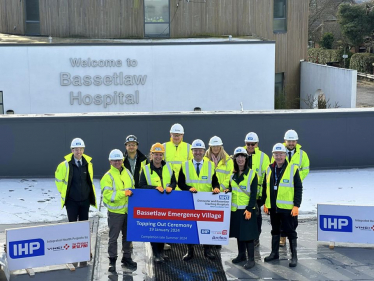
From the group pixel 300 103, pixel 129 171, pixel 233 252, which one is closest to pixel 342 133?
pixel 233 252

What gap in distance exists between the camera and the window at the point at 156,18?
25609mm

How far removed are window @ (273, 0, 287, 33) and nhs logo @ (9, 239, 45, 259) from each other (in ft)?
68.8

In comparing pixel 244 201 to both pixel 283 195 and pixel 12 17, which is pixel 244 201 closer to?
pixel 283 195

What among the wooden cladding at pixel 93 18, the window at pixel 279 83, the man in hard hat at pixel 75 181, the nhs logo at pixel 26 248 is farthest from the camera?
the window at pixel 279 83

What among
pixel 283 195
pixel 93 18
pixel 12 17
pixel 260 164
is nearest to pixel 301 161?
pixel 260 164

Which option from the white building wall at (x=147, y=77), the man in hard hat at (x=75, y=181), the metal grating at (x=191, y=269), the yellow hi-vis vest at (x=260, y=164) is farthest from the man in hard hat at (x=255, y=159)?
the white building wall at (x=147, y=77)

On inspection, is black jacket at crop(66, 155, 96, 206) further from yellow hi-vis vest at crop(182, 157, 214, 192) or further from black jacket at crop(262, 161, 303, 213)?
black jacket at crop(262, 161, 303, 213)

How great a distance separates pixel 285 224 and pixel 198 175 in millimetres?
1626

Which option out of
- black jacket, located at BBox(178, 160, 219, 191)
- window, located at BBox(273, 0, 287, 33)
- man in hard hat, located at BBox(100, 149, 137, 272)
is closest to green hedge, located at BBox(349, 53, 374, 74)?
window, located at BBox(273, 0, 287, 33)

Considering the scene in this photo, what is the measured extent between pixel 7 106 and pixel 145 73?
16.9 feet

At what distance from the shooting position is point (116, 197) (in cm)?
914

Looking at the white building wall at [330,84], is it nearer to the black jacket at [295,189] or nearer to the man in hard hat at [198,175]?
the black jacket at [295,189]

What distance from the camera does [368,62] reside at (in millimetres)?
46625

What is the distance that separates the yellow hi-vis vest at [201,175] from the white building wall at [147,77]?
42.0ft
